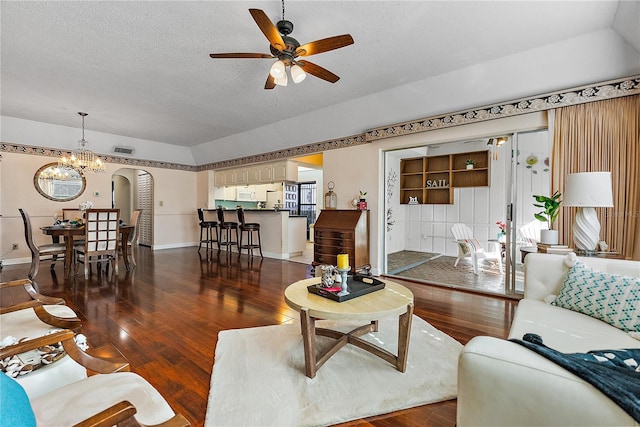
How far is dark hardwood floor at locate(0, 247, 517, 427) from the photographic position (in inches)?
66.6

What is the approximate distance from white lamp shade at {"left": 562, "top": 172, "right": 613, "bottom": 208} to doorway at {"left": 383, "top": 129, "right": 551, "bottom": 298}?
946 millimetres

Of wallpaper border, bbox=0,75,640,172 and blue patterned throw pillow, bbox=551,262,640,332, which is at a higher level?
wallpaper border, bbox=0,75,640,172

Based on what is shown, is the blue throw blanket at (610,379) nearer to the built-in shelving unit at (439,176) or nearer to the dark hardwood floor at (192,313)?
the dark hardwood floor at (192,313)

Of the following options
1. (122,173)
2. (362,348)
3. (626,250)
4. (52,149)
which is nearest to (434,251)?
(626,250)

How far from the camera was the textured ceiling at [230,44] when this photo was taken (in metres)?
2.36

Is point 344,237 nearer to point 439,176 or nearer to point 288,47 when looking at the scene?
point 288,47

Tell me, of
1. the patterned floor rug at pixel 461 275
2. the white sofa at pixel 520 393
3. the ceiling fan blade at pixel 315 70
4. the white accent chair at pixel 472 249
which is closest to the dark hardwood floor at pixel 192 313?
the patterned floor rug at pixel 461 275

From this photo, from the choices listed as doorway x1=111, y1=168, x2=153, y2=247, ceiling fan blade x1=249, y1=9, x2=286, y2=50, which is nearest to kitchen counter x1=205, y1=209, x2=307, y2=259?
doorway x1=111, y1=168, x2=153, y2=247

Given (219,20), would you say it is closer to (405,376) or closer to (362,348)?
(362,348)

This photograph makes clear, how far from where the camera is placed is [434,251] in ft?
21.9

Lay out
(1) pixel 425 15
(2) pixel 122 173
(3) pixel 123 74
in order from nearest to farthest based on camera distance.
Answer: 1. (1) pixel 425 15
2. (3) pixel 123 74
3. (2) pixel 122 173

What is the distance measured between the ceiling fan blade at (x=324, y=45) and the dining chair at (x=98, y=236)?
4.04 metres

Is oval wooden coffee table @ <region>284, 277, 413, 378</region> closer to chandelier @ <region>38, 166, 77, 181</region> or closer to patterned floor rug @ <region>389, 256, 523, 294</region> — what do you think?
patterned floor rug @ <region>389, 256, 523, 294</region>

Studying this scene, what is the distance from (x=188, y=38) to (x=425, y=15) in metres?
2.28
